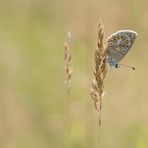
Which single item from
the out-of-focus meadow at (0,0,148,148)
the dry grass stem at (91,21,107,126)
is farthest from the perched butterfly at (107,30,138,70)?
the out-of-focus meadow at (0,0,148,148)

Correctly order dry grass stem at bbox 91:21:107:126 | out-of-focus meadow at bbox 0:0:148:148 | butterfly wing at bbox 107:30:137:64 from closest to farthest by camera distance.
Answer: dry grass stem at bbox 91:21:107:126
butterfly wing at bbox 107:30:137:64
out-of-focus meadow at bbox 0:0:148:148

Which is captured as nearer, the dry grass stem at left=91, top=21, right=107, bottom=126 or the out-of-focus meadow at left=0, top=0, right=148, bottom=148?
the dry grass stem at left=91, top=21, right=107, bottom=126

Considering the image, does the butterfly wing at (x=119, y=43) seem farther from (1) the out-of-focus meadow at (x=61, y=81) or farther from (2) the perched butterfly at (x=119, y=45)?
(1) the out-of-focus meadow at (x=61, y=81)

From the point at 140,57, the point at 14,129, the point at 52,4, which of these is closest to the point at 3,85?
the point at 14,129

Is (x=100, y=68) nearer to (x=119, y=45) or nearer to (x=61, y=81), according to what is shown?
(x=119, y=45)

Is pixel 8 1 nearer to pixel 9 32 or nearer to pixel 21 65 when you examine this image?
pixel 9 32

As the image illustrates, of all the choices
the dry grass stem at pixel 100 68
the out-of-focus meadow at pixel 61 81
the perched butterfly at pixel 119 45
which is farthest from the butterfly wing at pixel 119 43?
the out-of-focus meadow at pixel 61 81

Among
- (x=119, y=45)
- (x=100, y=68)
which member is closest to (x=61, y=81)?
(x=119, y=45)

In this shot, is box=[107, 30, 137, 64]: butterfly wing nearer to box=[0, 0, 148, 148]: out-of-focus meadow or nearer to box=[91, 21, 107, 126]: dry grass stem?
box=[91, 21, 107, 126]: dry grass stem
